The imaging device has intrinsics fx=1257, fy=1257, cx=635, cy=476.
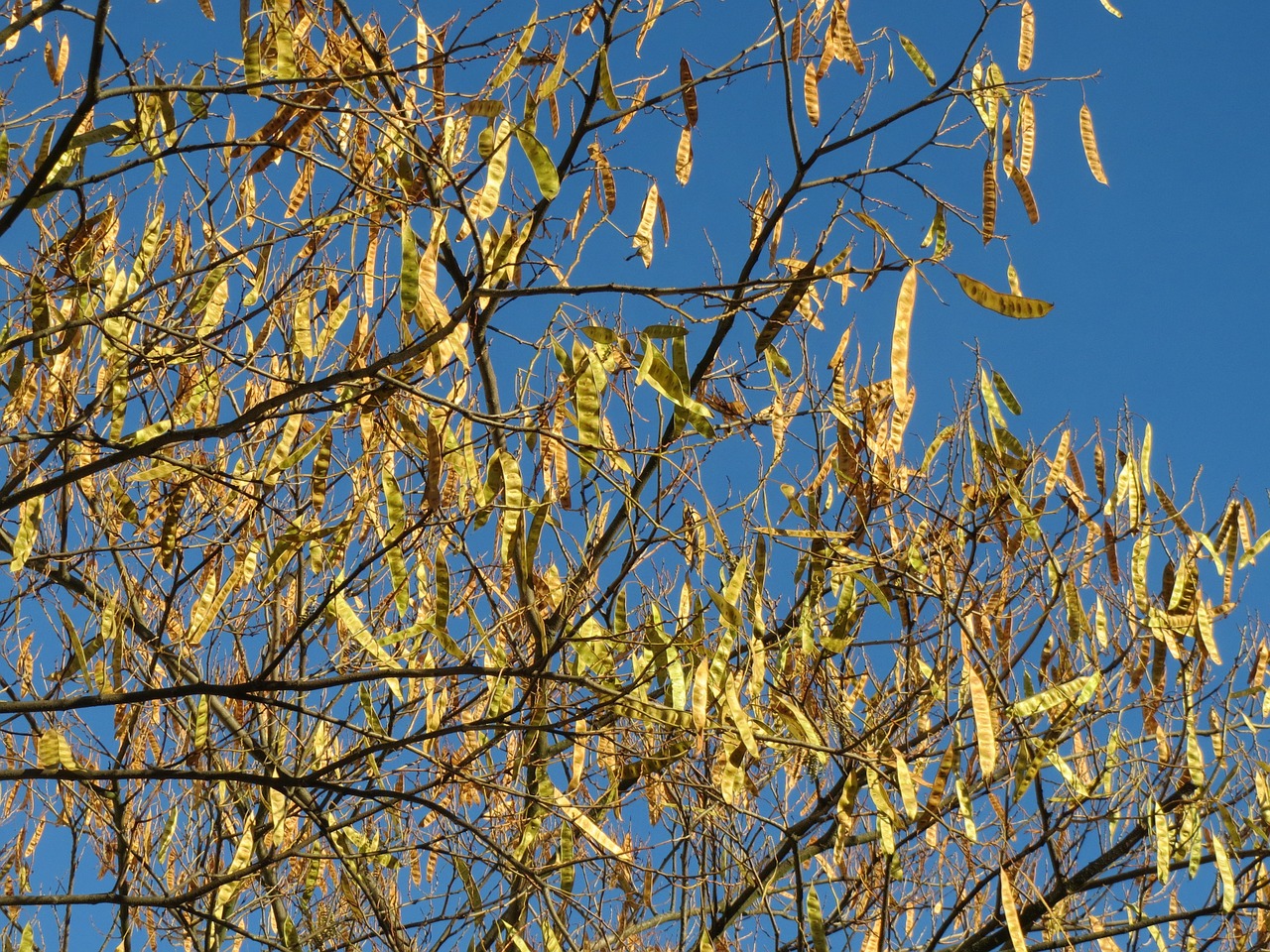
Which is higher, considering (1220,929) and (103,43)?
(103,43)

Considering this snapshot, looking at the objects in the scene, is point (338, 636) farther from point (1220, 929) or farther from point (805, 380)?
point (1220, 929)

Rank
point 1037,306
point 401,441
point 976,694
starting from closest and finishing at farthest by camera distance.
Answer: point 1037,306 < point 976,694 < point 401,441

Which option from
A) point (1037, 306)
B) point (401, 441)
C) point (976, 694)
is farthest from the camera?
point (401, 441)

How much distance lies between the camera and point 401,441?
328 centimetres

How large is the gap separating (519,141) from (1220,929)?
3135 millimetres

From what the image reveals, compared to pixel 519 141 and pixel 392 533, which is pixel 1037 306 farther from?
pixel 392 533

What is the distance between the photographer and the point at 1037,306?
2277 mm

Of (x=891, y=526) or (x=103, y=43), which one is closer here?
(x=103, y=43)

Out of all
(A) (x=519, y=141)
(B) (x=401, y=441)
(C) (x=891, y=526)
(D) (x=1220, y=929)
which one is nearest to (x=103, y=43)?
(A) (x=519, y=141)

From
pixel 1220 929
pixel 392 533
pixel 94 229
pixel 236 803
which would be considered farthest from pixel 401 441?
pixel 1220 929

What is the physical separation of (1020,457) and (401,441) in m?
1.76

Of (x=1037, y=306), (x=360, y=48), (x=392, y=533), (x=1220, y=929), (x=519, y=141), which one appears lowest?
(x=1220, y=929)

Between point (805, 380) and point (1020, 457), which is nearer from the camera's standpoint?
point (1020, 457)

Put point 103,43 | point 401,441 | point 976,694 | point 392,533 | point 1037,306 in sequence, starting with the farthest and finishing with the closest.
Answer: point 401,441 → point 392,533 → point 976,694 → point 103,43 → point 1037,306
